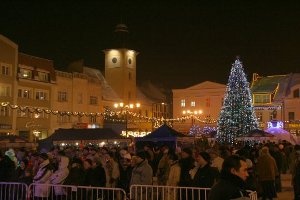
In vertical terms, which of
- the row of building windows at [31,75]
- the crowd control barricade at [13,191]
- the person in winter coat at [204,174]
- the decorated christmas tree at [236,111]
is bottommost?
the crowd control barricade at [13,191]

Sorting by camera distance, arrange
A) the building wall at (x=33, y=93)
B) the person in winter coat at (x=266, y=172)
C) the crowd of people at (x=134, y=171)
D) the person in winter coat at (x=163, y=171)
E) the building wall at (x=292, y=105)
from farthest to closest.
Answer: the building wall at (x=292, y=105) < the building wall at (x=33, y=93) < the person in winter coat at (x=266, y=172) < the person in winter coat at (x=163, y=171) < the crowd of people at (x=134, y=171)

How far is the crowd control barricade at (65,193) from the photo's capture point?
10.5 metres

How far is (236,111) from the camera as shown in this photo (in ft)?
130

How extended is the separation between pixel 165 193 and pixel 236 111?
30.3m

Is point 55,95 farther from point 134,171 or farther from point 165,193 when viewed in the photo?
point 165,193

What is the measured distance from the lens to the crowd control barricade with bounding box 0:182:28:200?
37.2 feet

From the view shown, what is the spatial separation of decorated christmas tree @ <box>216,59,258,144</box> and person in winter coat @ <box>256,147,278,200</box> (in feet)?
81.2

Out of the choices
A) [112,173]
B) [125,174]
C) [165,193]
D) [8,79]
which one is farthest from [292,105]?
[165,193]

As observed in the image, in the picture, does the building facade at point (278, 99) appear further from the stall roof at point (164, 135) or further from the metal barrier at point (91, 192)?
the metal barrier at point (91, 192)

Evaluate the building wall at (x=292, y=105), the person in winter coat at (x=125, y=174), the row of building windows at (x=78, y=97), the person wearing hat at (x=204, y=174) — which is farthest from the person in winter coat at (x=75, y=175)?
the building wall at (x=292, y=105)

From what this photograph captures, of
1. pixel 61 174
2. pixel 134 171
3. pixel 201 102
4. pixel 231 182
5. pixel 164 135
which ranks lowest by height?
pixel 61 174

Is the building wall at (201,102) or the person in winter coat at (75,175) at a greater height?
the building wall at (201,102)

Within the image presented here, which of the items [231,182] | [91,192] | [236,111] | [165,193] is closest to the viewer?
[231,182]

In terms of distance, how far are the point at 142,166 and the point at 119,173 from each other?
2109 mm
